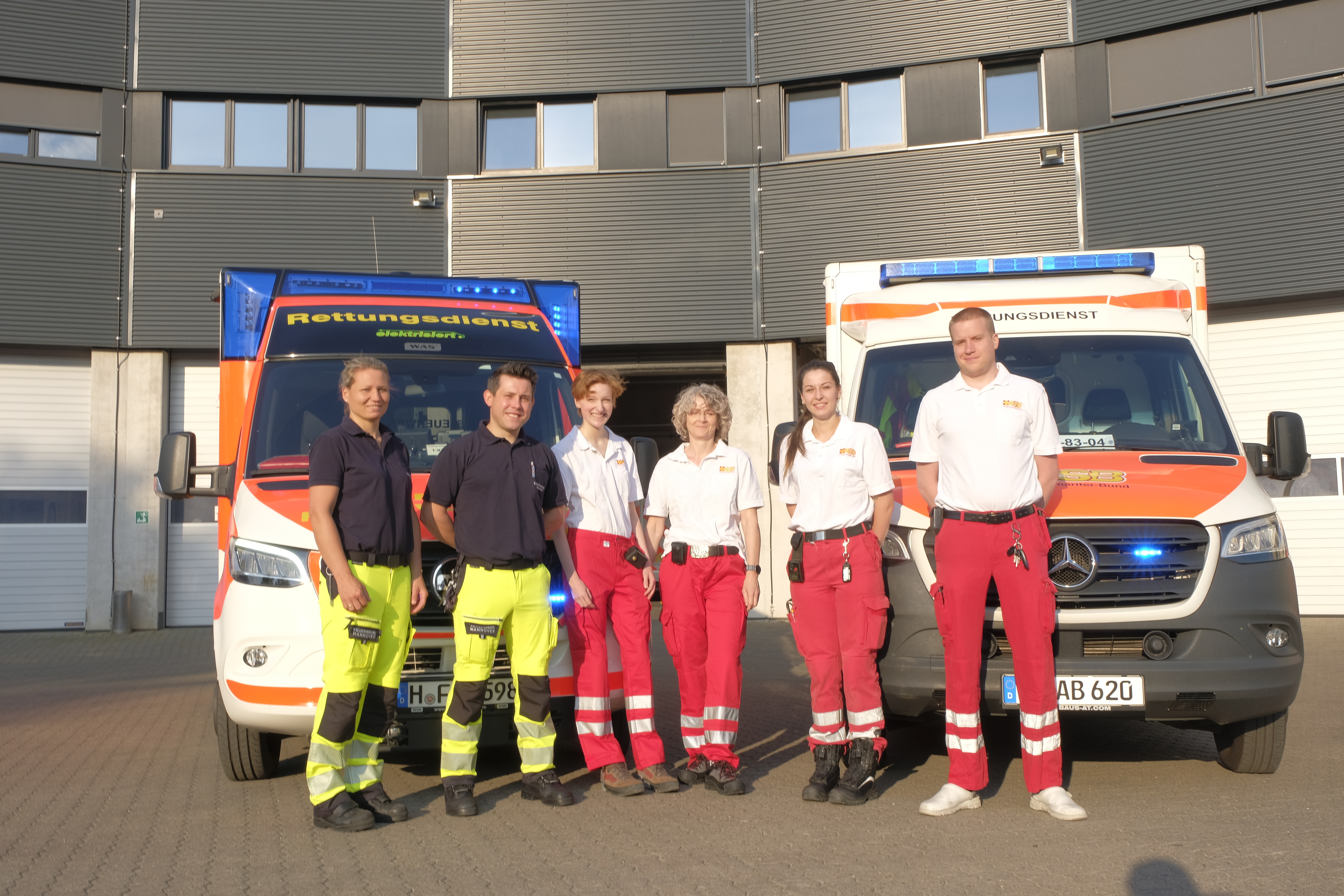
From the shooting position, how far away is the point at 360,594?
16.5 ft

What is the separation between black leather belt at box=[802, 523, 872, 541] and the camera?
564 centimetres

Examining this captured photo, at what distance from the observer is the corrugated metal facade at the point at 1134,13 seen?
15312mm

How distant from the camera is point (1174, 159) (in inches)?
617

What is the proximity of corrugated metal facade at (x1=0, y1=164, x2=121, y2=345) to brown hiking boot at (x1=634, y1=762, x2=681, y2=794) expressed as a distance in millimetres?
13864

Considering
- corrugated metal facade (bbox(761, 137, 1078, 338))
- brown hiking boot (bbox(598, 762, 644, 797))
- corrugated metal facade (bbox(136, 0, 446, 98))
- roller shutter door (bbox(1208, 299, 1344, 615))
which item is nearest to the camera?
brown hiking boot (bbox(598, 762, 644, 797))

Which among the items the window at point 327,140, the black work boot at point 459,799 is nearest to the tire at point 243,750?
the black work boot at point 459,799

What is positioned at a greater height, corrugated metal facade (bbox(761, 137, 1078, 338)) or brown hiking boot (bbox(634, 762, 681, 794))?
corrugated metal facade (bbox(761, 137, 1078, 338))

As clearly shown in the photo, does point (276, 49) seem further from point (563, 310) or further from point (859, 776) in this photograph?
point (859, 776)

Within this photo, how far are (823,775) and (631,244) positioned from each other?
42.0 ft

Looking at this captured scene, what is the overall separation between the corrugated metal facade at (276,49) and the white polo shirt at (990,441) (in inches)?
557

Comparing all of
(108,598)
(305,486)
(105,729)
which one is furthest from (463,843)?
(108,598)

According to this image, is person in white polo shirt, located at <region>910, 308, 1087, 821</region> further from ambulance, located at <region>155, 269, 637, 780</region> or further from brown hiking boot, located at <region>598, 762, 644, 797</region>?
ambulance, located at <region>155, 269, 637, 780</region>

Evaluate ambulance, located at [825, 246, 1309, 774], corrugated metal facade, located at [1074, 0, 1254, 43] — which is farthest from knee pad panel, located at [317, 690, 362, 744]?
corrugated metal facade, located at [1074, 0, 1254, 43]

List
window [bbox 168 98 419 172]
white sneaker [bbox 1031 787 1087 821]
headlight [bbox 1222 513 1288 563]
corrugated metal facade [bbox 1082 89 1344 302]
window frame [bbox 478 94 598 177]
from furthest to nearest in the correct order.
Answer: window frame [bbox 478 94 598 177] < window [bbox 168 98 419 172] < corrugated metal facade [bbox 1082 89 1344 302] < headlight [bbox 1222 513 1288 563] < white sneaker [bbox 1031 787 1087 821]
